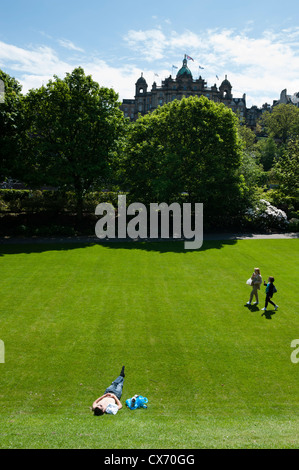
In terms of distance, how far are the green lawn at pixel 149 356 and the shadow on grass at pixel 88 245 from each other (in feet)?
16.8

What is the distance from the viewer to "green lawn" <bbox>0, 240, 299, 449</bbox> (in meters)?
7.63

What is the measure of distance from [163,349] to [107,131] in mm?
26288

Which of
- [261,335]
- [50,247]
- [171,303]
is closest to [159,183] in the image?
[50,247]

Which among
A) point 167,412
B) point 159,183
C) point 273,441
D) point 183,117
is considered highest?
point 183,117

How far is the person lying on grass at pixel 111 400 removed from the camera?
352 inches

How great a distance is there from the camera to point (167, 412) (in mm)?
9180

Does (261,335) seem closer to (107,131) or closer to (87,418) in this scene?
(87,418)

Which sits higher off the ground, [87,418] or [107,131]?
[107,131]

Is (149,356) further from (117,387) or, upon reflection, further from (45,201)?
(45,201)

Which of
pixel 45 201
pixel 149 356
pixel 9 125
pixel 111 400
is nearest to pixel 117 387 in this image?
pixel 111 400

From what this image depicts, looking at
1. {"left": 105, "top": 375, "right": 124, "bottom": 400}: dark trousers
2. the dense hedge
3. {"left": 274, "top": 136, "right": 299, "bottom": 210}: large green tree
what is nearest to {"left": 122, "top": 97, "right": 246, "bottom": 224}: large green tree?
the dense hedge

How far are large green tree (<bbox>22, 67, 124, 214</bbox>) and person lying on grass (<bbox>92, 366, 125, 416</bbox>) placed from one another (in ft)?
81.3
